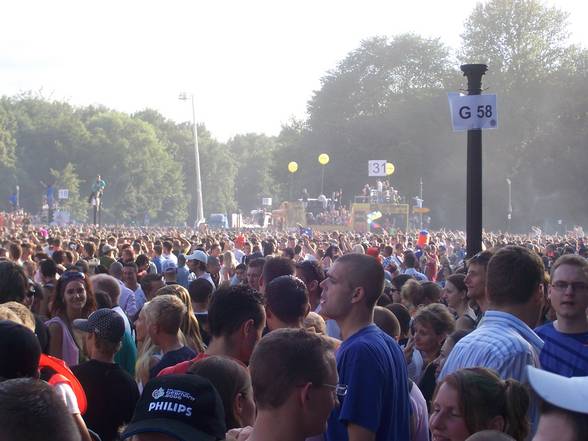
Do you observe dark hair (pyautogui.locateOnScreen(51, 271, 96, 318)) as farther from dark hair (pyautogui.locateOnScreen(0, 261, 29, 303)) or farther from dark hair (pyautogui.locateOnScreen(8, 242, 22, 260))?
dark hair (pyautogui.locateOnScreen(8, 242, 22, 260))

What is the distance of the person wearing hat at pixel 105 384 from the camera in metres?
5.09

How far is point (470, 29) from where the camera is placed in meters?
67.4

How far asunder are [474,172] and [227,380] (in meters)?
5.82

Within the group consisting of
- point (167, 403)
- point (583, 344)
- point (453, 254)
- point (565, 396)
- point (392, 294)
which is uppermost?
point (565, 396)

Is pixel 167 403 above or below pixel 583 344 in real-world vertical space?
above

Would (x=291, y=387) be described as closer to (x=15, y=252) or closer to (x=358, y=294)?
(x=358, y=294)

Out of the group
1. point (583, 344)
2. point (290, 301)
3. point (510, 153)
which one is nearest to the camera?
point (583, 344)

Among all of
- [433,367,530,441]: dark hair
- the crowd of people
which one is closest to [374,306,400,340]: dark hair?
the crowd of people

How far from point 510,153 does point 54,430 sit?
62.5 meters

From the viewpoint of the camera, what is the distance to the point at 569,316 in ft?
16.9

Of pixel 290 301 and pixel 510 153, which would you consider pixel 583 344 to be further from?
pixel 510 153

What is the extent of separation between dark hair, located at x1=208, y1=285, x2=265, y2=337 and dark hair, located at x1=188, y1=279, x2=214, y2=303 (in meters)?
3.14

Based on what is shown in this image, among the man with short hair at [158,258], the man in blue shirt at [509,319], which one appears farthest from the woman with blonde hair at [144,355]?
the man with short hair at [158,258]

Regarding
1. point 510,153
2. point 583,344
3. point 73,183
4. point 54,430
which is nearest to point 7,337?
point 54,430
